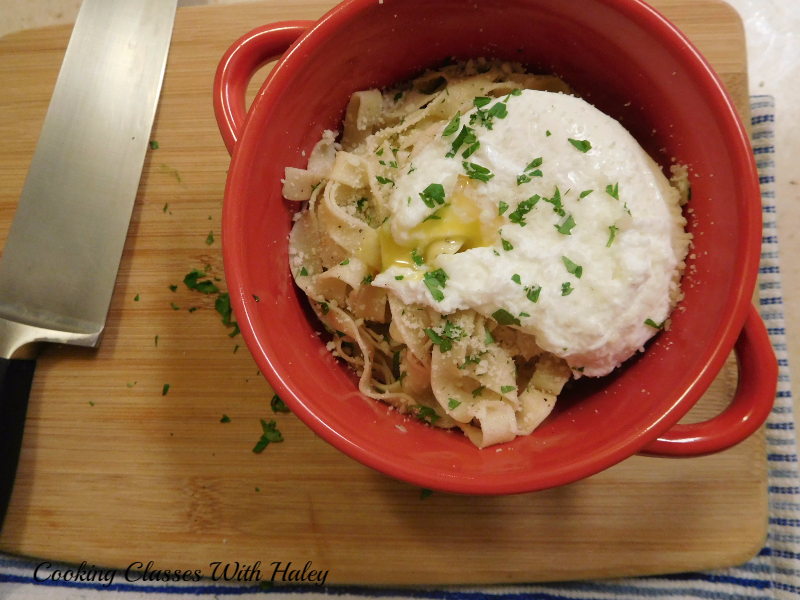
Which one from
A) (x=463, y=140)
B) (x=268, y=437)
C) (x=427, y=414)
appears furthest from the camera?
(x=268, y=437)

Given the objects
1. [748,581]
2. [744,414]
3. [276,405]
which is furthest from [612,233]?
[748,581]

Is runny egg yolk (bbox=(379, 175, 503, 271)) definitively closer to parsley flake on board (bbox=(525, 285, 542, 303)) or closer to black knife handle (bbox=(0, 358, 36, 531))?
parsley flake on board (bbox=(525, 285, 542, 303))

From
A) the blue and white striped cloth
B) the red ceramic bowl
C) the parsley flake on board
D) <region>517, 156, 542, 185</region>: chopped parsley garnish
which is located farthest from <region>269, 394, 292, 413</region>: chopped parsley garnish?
<region>517, 156, 542, 185</region>: chopped parsley garnish

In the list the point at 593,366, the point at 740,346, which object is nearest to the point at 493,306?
the point at 593,366

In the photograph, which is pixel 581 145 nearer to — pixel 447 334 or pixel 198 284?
pixel 447 334

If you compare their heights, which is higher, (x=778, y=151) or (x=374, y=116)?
(x=374, y=116)

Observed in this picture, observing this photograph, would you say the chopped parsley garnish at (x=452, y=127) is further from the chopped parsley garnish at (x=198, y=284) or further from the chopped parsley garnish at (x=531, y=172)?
the chopped parsley garnish at (x=198, y=284)

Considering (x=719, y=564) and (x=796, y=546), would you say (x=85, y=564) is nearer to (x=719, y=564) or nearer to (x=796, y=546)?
(x=719, y=564)
